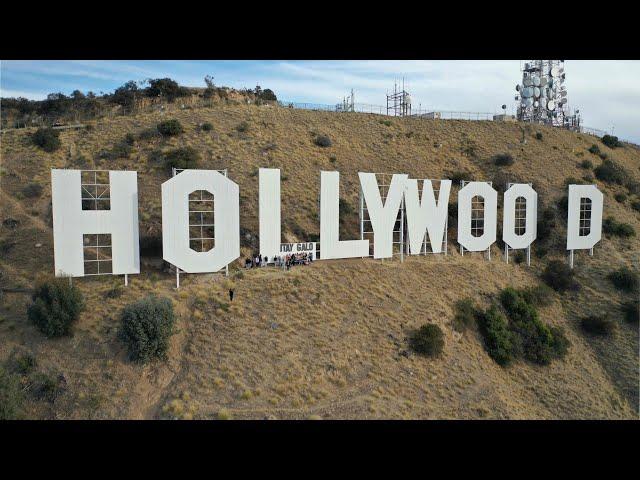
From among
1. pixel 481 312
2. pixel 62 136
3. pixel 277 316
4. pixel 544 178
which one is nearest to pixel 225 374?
pixel 277 316

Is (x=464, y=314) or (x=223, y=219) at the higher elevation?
(x=223, y=219)

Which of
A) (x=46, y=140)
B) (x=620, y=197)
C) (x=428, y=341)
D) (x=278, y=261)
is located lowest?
(x=428, y=341)

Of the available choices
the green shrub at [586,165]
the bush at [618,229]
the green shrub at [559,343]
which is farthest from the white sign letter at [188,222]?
the green shrub at [586,165]

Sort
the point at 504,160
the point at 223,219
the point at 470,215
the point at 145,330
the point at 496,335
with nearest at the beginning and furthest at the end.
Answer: the point at 145,330 < the point at 223,219 < the point at 496,335 < the point at 470,215 < the point at 504,160

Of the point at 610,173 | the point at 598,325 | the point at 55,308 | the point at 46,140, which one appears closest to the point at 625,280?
the point at 598,325

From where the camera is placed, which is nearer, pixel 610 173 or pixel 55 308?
pixel 55 308

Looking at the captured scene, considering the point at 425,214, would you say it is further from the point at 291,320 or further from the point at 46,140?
the point at 46,140

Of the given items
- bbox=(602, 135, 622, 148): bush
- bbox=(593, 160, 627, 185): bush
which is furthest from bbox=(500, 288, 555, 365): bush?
bbox=(602, 135, 622, 148): bush
